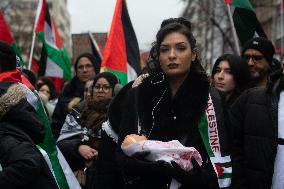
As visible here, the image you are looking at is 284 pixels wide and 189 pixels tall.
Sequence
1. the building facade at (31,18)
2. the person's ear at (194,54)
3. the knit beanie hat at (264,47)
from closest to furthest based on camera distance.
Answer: the person's ear at (194,54), the knit beanie hat at (264,47), the building facade at (31,18)

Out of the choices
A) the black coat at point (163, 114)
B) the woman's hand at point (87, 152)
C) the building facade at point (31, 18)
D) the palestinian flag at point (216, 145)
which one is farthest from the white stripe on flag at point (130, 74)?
the building facade at point (31, 18)

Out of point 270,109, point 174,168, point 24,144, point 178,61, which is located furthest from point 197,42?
point 24,144

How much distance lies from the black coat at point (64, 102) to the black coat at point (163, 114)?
2702 millimetres

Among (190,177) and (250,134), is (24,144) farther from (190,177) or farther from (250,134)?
(250,134)

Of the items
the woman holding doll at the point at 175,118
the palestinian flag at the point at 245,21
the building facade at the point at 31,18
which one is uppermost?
the building facade at the point at 31,18

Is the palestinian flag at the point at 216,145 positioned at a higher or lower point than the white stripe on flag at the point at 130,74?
lower

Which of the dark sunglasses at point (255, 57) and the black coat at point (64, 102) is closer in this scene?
the dark sunglasses at point (255, 57)

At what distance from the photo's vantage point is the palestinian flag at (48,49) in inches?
365

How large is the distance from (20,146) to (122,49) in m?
4.20

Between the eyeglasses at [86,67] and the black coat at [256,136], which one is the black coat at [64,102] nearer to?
the eyeglasses at [86,67]

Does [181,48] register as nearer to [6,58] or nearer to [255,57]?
[6,58]

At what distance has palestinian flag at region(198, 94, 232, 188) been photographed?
2994mm

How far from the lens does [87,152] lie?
15.8 ft

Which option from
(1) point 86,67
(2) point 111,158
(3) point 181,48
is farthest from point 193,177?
(1) point 86,67
